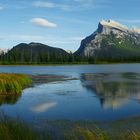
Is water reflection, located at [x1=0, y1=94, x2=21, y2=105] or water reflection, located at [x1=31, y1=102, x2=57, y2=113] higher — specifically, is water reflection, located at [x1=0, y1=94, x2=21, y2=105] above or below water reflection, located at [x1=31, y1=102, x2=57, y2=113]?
above

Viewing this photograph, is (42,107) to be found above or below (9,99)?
below

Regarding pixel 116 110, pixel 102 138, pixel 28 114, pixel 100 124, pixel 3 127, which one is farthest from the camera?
pixel 116 110

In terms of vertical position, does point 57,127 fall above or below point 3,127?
below

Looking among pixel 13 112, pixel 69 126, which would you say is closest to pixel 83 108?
pixel 13 112

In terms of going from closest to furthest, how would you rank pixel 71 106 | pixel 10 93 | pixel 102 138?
pixel 102 138, pixel 71 106, pixel 10 93

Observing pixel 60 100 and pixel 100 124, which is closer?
pixel 100 124

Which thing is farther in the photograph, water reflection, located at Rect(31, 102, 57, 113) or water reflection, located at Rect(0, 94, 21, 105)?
water reflection, located at Rect(0, 94, 21, 105)

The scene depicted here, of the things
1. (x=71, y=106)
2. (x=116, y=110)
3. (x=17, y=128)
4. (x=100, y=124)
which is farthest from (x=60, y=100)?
(x=17, y=128)

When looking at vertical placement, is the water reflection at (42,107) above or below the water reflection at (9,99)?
below

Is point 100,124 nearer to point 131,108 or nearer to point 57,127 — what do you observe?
point 57,127

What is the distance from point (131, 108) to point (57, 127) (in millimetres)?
11576

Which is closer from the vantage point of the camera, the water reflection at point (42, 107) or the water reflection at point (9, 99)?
the water reflection at point (42, 107)

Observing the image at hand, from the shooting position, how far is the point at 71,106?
3366cm

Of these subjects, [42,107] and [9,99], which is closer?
[42,107]
